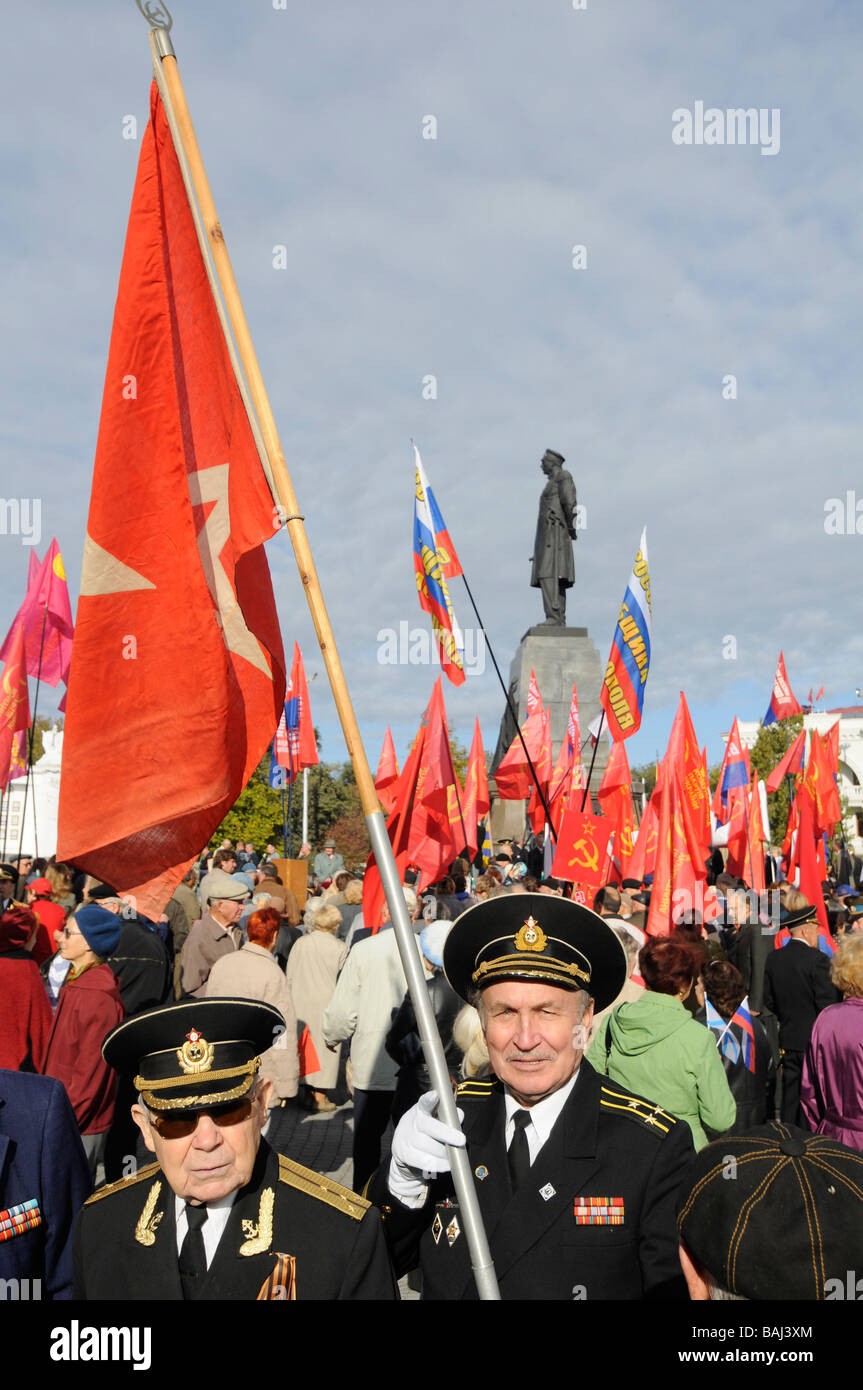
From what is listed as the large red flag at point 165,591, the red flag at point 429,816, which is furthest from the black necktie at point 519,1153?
the red flag at point 429,816

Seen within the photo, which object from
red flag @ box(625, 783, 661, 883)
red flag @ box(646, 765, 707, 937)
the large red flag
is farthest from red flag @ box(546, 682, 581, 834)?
the large red flag

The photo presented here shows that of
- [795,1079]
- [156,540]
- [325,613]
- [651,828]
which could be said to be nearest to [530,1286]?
[325,613]

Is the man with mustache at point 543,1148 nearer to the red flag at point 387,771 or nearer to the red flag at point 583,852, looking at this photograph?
the red flag at point 583,852

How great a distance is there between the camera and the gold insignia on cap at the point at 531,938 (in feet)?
9.05

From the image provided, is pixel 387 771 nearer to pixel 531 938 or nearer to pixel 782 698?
pixel 782 698

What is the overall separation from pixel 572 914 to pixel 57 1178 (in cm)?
150

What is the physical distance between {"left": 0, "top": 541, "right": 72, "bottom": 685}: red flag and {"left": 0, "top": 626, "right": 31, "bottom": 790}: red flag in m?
0.89

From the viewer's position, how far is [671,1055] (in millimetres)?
4344

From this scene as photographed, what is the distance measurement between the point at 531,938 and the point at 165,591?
1450mm

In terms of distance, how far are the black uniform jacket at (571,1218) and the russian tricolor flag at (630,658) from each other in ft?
26.6

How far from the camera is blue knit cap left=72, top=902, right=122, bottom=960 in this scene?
18.0 feet

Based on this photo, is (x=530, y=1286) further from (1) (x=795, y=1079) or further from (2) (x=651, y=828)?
(2) (x=651, y=828)

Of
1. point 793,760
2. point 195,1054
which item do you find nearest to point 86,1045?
point 195,1054
